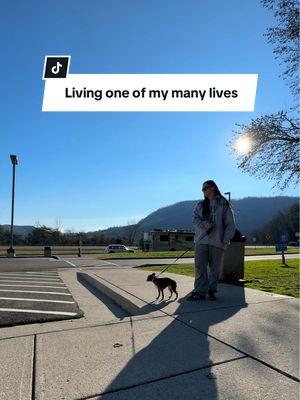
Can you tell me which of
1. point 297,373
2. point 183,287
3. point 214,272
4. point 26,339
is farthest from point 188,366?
point 183,287

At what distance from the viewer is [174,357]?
351 cm

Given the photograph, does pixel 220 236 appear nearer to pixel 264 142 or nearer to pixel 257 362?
pixel 257 362

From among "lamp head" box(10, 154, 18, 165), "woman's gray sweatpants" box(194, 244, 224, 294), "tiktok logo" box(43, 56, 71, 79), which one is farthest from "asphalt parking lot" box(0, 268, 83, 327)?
"lamp head" box(10, 154, 18, 165)

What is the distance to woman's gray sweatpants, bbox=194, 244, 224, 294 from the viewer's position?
6.00m

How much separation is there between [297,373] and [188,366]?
86cm

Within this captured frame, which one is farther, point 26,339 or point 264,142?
point 264,142

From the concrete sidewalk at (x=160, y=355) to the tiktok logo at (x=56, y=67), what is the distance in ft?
22.8

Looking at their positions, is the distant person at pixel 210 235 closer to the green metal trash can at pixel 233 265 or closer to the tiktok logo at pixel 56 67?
the green metal trash can at pixel 233 265

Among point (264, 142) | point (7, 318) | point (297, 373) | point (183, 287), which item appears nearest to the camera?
point (297, 373)

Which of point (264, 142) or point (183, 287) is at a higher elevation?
point (264, 142)

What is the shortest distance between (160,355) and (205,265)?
8.66 feet

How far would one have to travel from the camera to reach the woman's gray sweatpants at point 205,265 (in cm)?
600

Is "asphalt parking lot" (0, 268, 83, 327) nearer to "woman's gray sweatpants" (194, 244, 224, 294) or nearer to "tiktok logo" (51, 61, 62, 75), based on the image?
"woman's gray sweatpants" (194, 244, 224, 294)

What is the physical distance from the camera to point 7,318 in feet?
16.9
